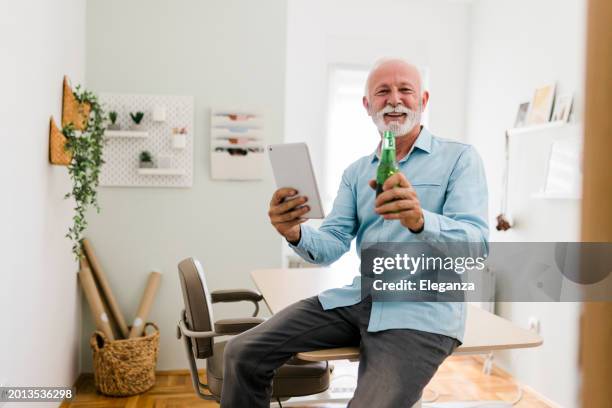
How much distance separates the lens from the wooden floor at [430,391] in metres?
2.81

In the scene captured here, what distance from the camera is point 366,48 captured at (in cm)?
408

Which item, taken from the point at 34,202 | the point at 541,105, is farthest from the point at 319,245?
the point at 541,105

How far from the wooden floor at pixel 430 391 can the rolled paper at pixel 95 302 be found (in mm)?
342

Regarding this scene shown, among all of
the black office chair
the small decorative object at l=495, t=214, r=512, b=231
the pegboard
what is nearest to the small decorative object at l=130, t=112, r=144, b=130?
the pegboard

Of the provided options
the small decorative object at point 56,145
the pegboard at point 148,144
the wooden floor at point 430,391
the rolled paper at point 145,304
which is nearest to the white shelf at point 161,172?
the pegboard at point 148,144

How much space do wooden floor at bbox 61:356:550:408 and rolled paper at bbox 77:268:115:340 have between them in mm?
342

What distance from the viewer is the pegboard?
315 centimetres

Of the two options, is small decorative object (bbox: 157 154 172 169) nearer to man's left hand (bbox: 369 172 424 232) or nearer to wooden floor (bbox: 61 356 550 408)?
wooden floor (bbox: 61 356 550 408)

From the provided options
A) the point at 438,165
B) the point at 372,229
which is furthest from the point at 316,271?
the point at 438,165

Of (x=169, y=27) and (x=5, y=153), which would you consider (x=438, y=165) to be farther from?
(x=169, y=27)

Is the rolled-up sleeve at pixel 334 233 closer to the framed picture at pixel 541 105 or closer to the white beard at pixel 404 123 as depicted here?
the white beard at pixel 404 123

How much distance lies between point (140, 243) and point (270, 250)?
790 millimetres

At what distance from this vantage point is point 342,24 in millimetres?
4031

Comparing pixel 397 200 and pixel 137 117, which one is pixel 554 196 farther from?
pixel 137 117
